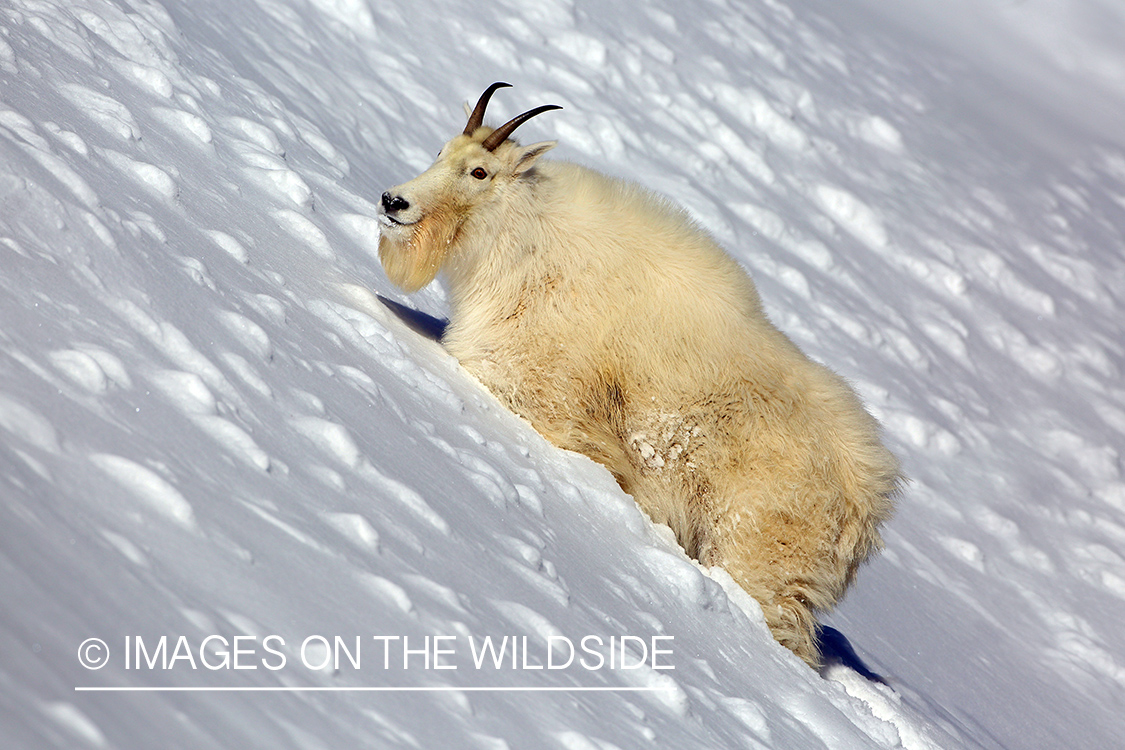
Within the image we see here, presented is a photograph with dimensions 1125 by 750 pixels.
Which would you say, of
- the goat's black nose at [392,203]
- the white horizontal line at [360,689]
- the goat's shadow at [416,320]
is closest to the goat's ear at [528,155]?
the goat's black nose at [392,203]

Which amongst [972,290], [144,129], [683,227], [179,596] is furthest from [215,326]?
[972,290]

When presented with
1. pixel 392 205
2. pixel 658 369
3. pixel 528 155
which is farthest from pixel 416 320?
pixel 658 369

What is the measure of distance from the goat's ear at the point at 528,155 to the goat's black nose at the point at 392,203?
571 millimetres

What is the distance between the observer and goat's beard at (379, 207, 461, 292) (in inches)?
197

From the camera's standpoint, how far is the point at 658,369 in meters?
4.77

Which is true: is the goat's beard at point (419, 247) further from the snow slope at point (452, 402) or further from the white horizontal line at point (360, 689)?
the white horizontal line at point (360, 689)

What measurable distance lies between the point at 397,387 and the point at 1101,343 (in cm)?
807

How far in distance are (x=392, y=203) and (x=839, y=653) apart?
297 centimetres

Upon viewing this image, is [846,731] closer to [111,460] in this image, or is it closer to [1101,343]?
[111,460]

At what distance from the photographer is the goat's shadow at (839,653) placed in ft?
16.2

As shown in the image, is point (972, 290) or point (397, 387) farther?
point (972, 290)

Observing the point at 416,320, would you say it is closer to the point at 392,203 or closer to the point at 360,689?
the point at 392,203

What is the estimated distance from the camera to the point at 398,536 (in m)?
3.11

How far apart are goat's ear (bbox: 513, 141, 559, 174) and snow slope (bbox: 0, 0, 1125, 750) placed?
0.93 meters
